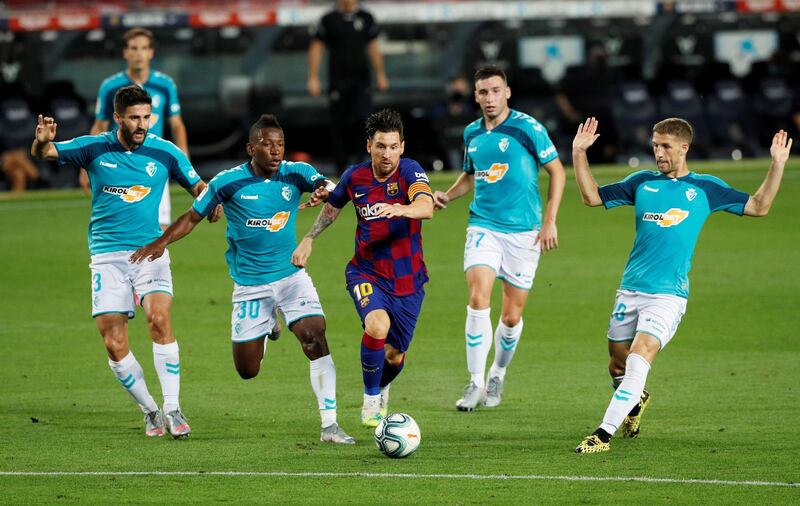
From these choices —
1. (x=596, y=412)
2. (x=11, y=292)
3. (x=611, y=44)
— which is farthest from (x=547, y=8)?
(x=596, y=412)

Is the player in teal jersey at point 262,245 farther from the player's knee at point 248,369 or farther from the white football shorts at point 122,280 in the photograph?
the white football shorts at point 122,280

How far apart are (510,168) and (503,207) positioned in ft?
0.86

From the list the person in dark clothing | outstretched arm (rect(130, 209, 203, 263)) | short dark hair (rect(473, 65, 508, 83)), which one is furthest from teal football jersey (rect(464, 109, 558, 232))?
the person in dark clothing

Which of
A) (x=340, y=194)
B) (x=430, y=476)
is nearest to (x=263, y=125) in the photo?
(x=340, y=194)

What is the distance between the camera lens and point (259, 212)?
348 inches

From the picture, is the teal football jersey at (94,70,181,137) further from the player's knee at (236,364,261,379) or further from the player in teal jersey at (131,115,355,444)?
the player's knee at (236,364,261,379)

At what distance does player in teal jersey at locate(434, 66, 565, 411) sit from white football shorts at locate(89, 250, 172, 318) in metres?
2.03

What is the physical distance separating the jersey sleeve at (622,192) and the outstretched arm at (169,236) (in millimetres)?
2345

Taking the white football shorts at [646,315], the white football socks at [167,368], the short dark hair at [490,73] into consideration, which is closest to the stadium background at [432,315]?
the white football socks at [167,368]

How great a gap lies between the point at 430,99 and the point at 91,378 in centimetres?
1546

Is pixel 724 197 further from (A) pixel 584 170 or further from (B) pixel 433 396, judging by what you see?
(B) pixel 433 396

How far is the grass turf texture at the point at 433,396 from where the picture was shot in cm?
755

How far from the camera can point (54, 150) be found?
9.00 m

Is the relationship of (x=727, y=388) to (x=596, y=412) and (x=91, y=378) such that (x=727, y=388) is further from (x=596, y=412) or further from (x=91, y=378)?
(x=91, y=378)
